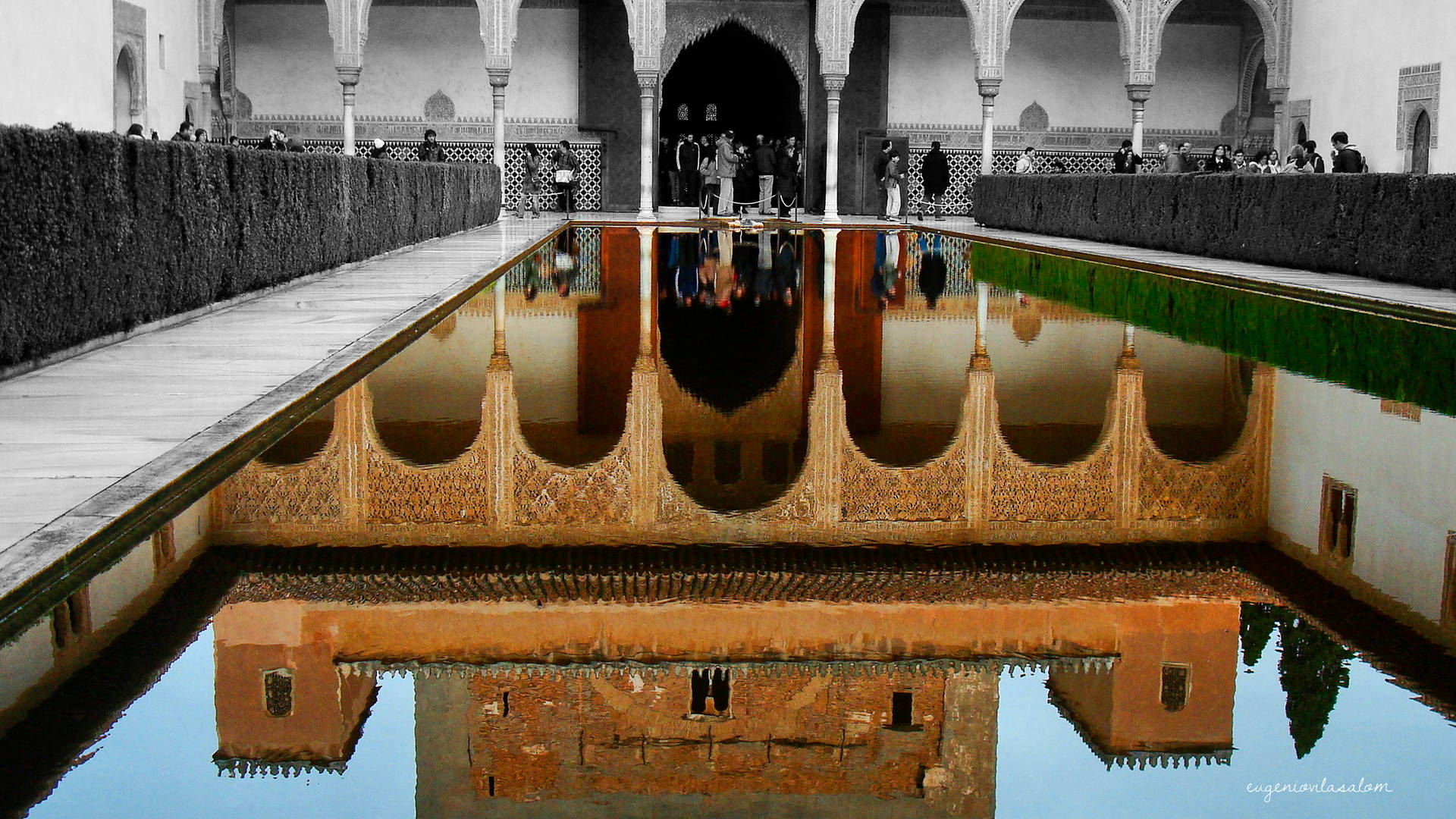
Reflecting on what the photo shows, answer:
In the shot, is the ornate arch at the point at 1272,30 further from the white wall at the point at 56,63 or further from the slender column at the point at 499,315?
the slender column at the point at 499,315

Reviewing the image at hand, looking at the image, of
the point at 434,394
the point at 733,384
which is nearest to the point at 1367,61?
the point at 733,384

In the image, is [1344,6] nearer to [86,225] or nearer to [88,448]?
[86,225]

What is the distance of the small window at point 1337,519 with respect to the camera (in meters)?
3.07

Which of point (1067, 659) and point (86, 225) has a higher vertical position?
point (86, 225)

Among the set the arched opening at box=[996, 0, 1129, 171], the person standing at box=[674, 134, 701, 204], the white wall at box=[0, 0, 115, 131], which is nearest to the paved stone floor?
the white wall at box=[0, 0, 115, 131]

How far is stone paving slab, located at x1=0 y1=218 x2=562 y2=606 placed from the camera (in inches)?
117

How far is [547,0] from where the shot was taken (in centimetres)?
2219

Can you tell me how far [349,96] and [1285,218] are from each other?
13.3m

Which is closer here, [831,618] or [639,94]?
[831,618]

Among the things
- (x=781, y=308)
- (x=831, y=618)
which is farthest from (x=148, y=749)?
(x=781, y=308)

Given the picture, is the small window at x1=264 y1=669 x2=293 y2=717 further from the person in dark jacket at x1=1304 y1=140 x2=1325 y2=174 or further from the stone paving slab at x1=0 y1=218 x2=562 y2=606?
the person in dark jacket at x1=1304 y1=140 x2=1325 y2=174

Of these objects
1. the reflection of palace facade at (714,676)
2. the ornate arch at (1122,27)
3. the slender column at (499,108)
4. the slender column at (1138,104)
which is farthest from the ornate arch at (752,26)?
the reflection of palace facade at (714,676)

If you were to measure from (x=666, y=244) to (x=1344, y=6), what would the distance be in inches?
415

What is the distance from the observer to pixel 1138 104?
70.3ft
